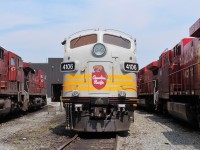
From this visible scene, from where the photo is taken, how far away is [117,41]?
11688 mm

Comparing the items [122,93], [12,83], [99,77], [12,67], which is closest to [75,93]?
[99,77]

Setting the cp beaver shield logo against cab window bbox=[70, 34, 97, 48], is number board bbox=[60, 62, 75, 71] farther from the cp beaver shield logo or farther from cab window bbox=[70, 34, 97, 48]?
cab window bbox=[70, 34, 97, 48]

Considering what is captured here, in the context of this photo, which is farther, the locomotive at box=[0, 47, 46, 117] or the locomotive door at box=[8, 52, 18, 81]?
the locomotive door at box=[8, 52, 18, 81]

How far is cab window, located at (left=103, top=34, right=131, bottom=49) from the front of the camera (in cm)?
1152

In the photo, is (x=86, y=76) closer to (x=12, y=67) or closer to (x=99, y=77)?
(x=99, y=77)

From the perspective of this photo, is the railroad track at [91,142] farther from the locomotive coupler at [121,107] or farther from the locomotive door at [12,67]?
the locomotive door at [12,67]

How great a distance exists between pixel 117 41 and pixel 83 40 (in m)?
1.16

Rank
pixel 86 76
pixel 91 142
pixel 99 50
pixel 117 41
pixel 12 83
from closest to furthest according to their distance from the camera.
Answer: pixel 91 142 < pixel 86 76 < pixel 99 50 < pixel 117 41 < pixel 12 83

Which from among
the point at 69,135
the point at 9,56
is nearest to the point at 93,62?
the point at 69,135

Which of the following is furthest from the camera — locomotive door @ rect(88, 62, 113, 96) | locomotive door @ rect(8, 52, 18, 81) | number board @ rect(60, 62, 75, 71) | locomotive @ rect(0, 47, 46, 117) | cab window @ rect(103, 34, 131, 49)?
locomotive door @ rect(8, 52, 18, 81)

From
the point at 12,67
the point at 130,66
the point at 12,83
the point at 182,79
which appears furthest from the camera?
the point at 12,67

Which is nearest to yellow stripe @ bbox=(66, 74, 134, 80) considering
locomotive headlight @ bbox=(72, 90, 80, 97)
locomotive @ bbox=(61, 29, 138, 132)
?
locomotive @ bbox=(61, 29, 138, 132)

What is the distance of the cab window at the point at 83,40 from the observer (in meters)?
11.5

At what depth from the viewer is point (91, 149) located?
28.3 ft
